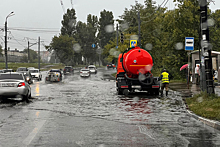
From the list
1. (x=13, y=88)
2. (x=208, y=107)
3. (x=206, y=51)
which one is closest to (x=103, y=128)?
(x=208, y=107)

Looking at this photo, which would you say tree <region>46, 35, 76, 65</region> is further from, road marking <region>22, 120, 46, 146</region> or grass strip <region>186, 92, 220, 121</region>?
road marking <region>22, 120, 46, 146</region>

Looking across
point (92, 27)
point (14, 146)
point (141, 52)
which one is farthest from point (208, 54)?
point (92, 27)

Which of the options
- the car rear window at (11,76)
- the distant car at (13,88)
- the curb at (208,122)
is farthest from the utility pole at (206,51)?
the car rear window at (11,76)

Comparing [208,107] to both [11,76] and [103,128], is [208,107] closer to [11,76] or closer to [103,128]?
[103,128]

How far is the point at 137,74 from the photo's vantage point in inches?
854

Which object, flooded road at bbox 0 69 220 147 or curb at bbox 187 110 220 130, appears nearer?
flooded road at bbox 0 69 220 147

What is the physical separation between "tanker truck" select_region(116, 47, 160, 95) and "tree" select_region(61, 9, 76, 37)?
306ft

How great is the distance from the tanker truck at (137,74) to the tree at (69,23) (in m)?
93.3

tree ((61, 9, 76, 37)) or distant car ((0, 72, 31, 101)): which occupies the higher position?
tree ((61, 9, 76, 37))

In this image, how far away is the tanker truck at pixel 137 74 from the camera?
21156 mm

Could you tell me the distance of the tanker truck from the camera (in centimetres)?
2116

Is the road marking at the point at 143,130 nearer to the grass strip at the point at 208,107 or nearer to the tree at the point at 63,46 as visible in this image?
the grass strip at the point at 208,107

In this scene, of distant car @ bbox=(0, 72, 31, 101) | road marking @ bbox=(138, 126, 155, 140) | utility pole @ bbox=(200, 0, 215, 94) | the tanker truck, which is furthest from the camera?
the tanker truck

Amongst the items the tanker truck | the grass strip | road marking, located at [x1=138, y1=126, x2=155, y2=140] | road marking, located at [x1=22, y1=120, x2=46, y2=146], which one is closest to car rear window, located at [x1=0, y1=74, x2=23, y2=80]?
the tanker truck
